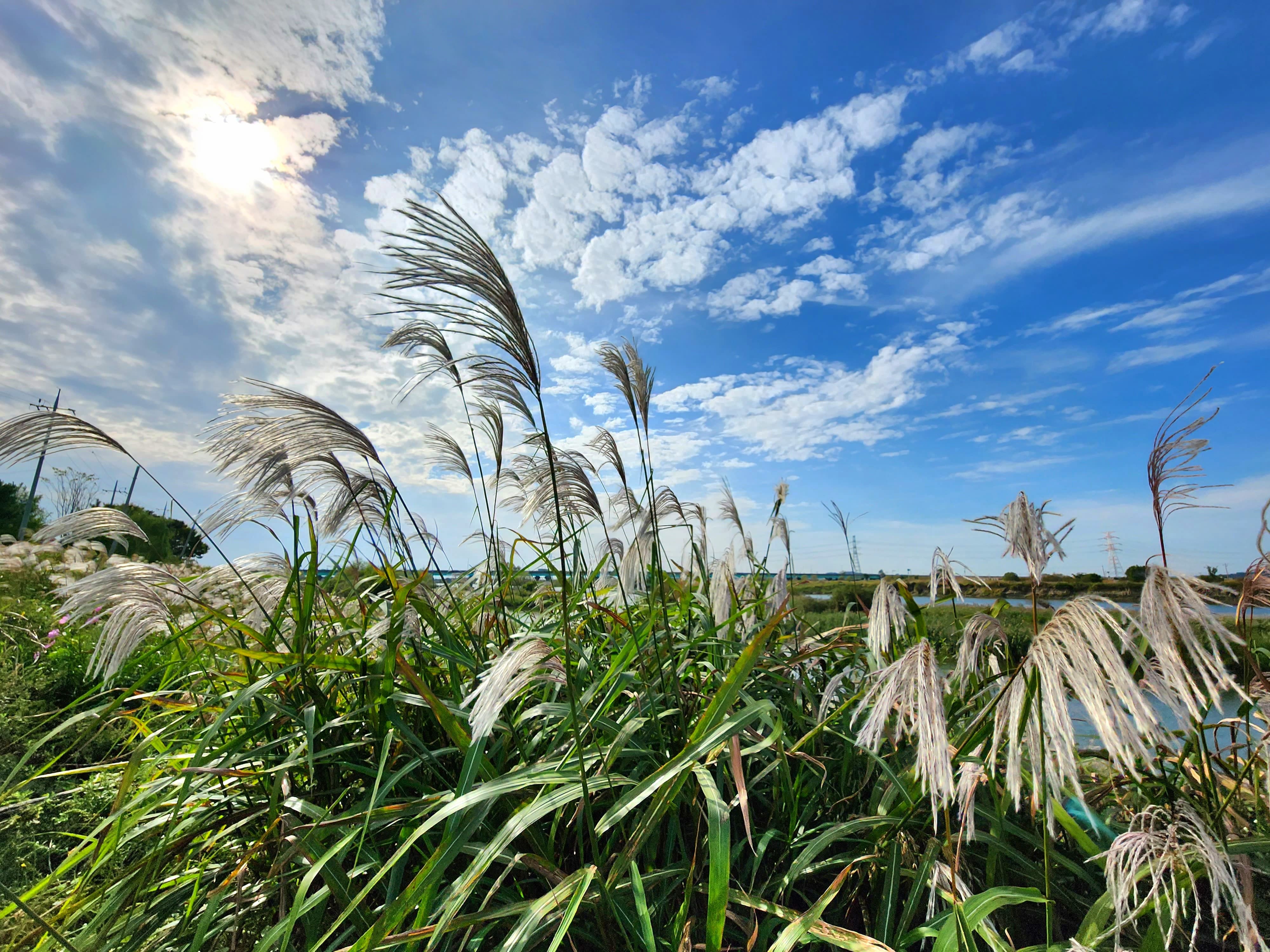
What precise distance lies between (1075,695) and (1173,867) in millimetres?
423

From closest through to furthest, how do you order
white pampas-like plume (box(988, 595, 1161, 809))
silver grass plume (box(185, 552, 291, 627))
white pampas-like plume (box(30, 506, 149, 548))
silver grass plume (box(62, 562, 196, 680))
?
white pampas-like plume (box(988, 595, 1161, 809)) < silver grass plume (box(62, 562, 196, 680)) < white pampas-like plume (box(30, 506, 149, 548)) < silver grass plume (box(185, 552, 291, 627))

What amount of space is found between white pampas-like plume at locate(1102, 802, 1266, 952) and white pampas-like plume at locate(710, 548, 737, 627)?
990 mm

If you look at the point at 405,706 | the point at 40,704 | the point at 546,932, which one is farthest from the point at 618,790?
the point at 40,704

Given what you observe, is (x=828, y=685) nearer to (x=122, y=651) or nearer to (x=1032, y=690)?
(x=1032, y=690)

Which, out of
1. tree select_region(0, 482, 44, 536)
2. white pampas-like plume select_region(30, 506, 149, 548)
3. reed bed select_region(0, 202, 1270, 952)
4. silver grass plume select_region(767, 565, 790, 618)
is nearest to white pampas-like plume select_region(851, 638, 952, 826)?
reed bed select_region(0, 202, 1270, 952)

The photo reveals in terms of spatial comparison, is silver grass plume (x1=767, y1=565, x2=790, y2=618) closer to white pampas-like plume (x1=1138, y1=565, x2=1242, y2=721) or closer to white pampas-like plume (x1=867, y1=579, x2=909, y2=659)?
white pampas-like plume (x1=867, y1=579, x2=909, y2=659)

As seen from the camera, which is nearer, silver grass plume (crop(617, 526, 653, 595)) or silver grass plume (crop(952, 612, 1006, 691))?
silver grass plume (crop(952, 612, 1006, 691))

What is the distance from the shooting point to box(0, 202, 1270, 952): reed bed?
1.14m

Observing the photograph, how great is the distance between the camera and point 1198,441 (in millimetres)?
1321

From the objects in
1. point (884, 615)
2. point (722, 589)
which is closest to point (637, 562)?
point (722, 589)

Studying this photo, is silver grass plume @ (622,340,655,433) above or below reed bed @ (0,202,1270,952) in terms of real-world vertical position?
above

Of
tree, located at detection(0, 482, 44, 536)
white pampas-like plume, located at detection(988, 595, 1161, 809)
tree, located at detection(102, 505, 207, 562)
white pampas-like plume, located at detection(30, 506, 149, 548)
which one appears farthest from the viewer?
tree, located at detection(0, 482, 44, 536)

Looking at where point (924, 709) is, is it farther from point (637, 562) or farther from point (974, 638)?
point (637, 562)

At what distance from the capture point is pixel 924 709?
971 millimetres
